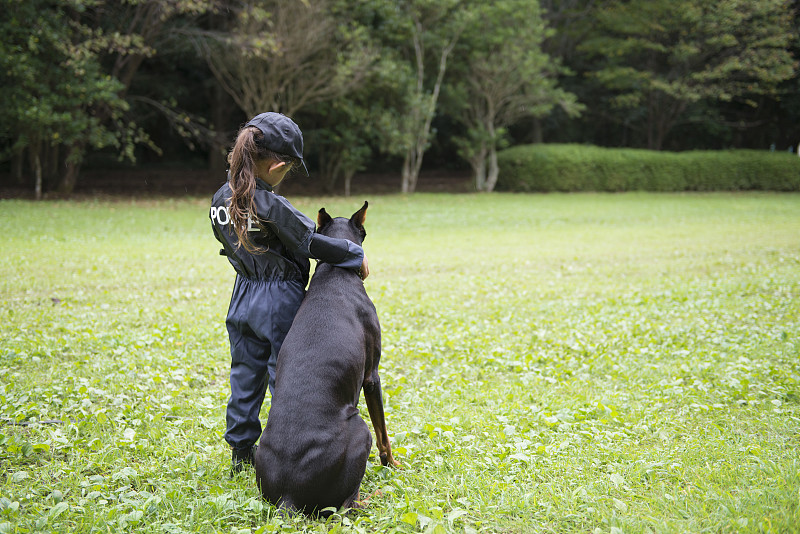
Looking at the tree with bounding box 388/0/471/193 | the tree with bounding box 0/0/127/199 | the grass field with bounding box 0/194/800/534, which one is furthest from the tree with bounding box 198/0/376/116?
the grass field with bounding box 0/194/800/534

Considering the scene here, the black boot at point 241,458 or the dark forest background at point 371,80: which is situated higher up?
the dark forest background at point 371,80

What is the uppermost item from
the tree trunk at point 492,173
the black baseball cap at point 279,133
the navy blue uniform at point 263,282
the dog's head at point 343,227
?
the tree trunk at point 492,173

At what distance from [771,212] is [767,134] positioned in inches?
739

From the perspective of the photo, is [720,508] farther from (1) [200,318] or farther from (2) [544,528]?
(1) [200,318]

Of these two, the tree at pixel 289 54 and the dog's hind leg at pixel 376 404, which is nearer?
the dog's hind leg at pixel 376 404

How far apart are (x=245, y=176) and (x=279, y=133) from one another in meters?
0.29

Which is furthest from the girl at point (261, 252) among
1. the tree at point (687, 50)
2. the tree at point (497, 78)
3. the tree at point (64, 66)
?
the tree at point (687, 50)

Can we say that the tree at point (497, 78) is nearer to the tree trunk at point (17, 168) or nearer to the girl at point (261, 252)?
the tree trunk at point (17, 168)

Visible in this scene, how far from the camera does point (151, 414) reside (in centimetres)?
420

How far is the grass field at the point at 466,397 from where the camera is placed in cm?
293

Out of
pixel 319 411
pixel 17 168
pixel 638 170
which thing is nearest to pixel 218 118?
pixel 17 168

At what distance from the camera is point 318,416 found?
271cm

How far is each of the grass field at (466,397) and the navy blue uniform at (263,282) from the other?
45 cm

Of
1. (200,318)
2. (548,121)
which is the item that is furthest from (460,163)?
(200,318)
